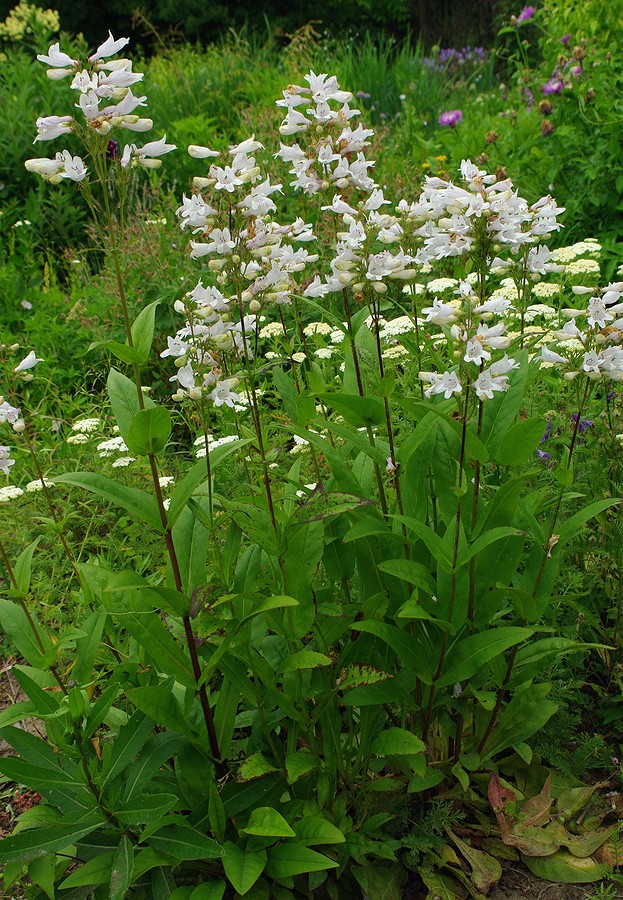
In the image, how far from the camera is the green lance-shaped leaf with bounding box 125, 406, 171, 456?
175cm

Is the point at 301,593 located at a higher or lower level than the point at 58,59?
lower

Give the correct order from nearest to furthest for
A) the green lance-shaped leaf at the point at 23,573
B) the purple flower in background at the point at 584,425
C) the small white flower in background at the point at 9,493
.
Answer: the green lance-shaped leaf at the point at 23,573 < the purple flower in background at the point at 584,425 < the small white flower in background at the point at 9,493

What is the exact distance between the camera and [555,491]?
2.80 m

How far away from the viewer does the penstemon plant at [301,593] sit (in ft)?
6.14

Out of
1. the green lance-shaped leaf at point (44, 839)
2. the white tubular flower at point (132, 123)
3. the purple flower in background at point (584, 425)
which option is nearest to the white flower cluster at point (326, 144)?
the white tubular flower at point (132, 123)

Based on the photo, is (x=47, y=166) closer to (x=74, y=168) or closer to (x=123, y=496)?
(x=74, y=168)

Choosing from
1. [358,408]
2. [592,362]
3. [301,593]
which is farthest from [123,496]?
[592,362]

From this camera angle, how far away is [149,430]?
1.78 metres

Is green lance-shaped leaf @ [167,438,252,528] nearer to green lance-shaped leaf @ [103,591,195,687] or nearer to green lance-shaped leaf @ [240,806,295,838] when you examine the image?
green lance-shaped leaf @ [103,591,195,687]

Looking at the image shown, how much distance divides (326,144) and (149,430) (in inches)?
34.3

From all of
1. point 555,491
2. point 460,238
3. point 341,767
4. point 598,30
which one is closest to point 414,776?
point 341,767

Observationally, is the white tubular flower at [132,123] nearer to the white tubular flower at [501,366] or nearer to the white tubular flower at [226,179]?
the white tubular flower at [226,179]

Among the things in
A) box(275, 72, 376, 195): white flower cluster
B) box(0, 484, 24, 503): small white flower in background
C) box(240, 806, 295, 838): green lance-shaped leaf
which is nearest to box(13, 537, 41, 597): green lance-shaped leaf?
box(240, 806, 295, 838): green lance-shaped leaf

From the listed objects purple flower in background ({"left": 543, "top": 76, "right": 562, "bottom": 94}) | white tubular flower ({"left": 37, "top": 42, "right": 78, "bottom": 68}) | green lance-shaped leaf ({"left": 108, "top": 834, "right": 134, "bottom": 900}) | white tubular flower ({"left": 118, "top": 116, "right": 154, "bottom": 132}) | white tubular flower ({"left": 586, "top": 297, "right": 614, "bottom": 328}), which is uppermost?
white tubular flower ({"left": 37, "top": 42, "right": 78, "bottom": 68})
